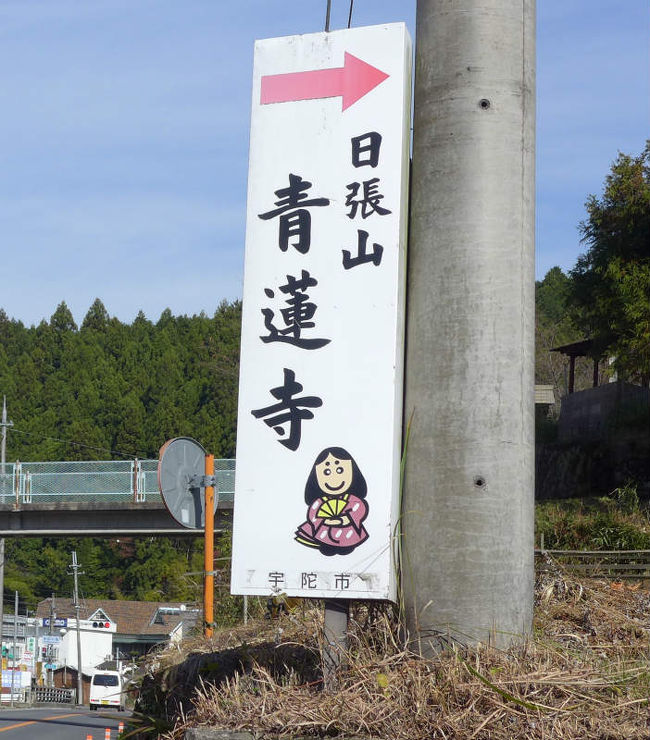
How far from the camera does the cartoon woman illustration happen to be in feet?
16.6

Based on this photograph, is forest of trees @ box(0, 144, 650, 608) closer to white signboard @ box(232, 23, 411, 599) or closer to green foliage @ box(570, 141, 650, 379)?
green foliage @ box(570, 141, 650, 379)

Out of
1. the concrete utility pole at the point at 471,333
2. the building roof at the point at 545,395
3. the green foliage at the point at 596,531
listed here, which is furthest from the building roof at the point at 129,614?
the concrete utility pole at the point at 471,333

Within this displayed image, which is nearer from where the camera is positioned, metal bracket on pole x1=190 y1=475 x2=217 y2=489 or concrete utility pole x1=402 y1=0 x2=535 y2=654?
concrete utility pole x1=402 y1=0 x2=535 y2=654

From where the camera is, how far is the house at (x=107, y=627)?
289 feet

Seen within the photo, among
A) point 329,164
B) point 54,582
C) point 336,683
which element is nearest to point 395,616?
point 336,683

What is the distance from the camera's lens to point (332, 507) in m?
5.12

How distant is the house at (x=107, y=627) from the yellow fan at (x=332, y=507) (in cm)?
8054

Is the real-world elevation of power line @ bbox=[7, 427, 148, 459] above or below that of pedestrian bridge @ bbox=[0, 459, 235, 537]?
above

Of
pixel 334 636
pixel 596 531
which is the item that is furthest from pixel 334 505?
pixel 596 531

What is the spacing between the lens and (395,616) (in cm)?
512

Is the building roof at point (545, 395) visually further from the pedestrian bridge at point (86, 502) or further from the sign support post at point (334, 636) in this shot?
the sign support post at point (334, 636)

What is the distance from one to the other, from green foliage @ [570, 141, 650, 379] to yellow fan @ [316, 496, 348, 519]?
23515 millimetres

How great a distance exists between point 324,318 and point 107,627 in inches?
3529

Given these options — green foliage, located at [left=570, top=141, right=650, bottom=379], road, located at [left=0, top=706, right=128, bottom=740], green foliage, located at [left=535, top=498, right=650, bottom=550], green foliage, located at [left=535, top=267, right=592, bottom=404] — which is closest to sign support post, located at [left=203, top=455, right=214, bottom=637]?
green foliage, located at [left=535, top=498, right=650, bottom=550]
